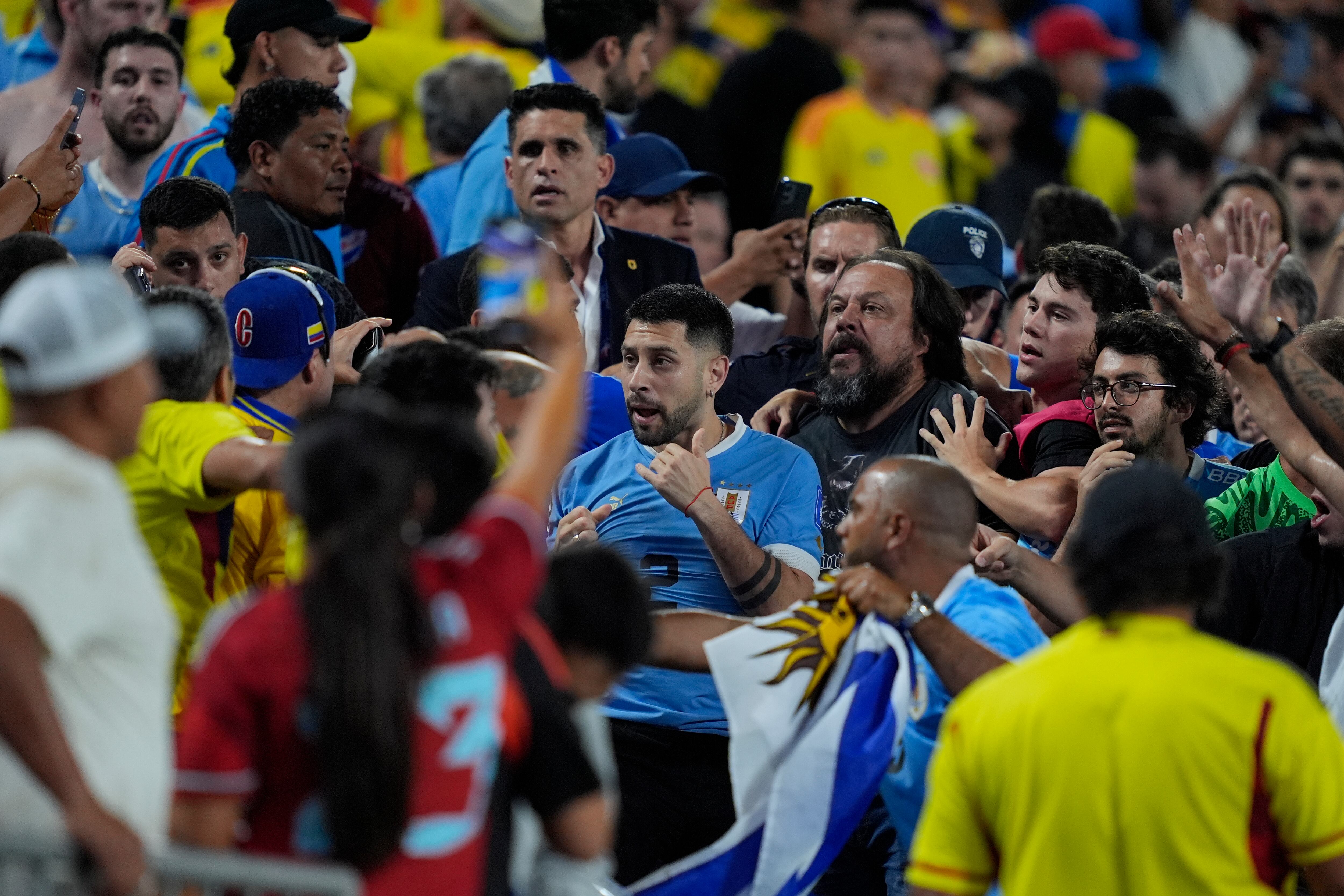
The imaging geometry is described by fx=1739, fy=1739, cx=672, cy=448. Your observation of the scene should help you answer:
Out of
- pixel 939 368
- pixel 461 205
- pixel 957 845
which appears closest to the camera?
pixel 957 845

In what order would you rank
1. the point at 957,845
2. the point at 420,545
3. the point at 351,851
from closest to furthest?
the point at 351,851 < the point at 420,545 < the point at 957,845

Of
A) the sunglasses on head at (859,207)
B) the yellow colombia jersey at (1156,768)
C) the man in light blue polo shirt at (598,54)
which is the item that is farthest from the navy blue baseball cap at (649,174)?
the yellow colombia jersey at (1156,768)

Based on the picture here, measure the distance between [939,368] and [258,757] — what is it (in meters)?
3.78

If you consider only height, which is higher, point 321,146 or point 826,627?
point 321,146

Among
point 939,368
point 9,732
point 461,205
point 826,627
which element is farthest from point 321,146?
point 9,732

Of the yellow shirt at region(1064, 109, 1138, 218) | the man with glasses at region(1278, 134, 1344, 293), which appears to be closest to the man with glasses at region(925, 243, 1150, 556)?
the man with glasses at region(1278, 134, 1344, 293)

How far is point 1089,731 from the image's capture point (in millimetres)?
3320

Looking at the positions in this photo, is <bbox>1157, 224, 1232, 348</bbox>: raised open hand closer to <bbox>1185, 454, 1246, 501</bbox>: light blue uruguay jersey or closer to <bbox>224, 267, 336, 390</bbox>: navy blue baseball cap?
<bbox>1185, 454, 1246, 501</bbox>: light blue uruguay jersey

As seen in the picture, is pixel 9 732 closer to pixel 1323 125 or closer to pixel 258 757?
pixel 258 757

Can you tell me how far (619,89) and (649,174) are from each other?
27.3 inches

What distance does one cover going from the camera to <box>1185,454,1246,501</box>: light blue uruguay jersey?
19.3 feet

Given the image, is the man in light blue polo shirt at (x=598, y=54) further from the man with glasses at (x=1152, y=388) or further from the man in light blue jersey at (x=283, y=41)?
the man with glasses at (x=1152, y=388)

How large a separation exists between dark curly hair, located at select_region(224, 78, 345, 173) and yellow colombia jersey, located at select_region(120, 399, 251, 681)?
2631 mm

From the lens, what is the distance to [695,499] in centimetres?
523
